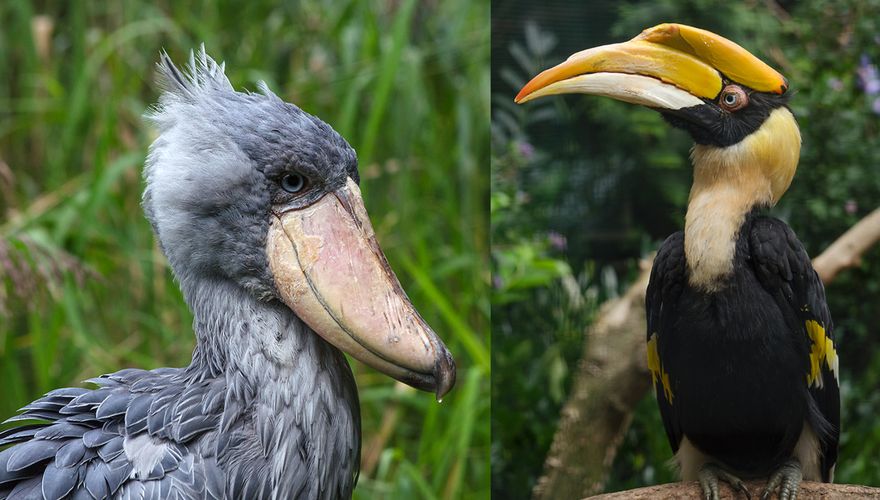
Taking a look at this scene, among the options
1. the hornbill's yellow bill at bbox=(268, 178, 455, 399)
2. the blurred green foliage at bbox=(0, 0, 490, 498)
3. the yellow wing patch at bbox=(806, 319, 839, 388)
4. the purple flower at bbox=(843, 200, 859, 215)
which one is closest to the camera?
the hornbill's yellow bill at bbox=(268, 178, 455, 399)

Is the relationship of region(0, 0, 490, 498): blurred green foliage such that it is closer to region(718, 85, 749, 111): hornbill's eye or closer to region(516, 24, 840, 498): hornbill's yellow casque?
region(516, 24, 840, 498): hornbill's yellow casque

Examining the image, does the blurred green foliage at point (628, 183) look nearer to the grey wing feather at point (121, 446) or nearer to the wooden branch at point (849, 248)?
the wooden branch at point (849, 248)

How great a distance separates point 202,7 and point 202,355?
5.81 ft

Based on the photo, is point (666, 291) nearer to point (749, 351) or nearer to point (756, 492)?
point (749, 351)

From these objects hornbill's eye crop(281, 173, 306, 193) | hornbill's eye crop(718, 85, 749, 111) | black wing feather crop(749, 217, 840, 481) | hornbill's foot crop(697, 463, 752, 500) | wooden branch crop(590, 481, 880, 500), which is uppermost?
hornbill's eye crop(718, 85, 749, 111)

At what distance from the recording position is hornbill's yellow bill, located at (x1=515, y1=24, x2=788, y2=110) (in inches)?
49.5

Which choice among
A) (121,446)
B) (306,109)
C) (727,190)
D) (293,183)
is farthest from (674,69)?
(306,109)

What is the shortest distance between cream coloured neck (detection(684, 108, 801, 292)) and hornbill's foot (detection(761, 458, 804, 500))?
0.91 feet

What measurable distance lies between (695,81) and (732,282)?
0.26 meters

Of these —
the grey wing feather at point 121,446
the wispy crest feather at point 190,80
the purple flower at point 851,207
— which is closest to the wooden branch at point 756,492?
the purple flower at point 851,207

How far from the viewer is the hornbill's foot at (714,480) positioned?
133 cm

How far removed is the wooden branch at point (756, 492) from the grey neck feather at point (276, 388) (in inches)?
18.0

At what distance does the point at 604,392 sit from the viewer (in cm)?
155

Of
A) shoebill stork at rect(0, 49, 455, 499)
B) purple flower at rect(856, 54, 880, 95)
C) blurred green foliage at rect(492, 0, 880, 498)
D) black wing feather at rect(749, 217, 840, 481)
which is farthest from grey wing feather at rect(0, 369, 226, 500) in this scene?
purple flower at rect(856, 54, 880, 95)
